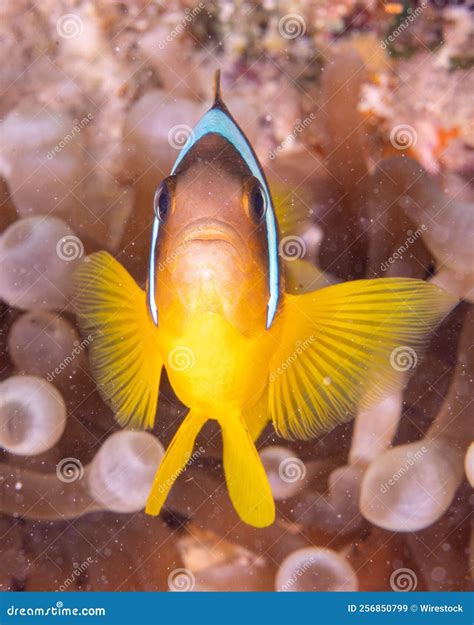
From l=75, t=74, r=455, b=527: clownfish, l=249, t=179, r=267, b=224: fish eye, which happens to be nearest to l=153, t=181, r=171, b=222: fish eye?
l=75, t=74, r=455, b=527: clownfish

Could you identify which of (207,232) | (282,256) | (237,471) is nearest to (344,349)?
(282,256)

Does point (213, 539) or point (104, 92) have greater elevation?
point (104, 92)

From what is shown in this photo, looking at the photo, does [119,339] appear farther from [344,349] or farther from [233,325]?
[344,349]

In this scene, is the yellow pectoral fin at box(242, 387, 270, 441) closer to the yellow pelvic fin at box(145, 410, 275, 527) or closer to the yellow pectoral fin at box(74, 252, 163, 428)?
the yellow pelvic fin at box(145, 410, 275, 527)

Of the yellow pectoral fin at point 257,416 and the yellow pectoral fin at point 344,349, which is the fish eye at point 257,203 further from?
the yellow pectoral fin at point 257,416

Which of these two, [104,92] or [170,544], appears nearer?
[170,544]

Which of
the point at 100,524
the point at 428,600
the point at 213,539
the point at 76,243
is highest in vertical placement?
the point at 76,243

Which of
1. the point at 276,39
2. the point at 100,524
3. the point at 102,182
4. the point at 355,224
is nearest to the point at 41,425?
the point at 100,524

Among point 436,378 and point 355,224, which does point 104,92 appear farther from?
point 436,378
